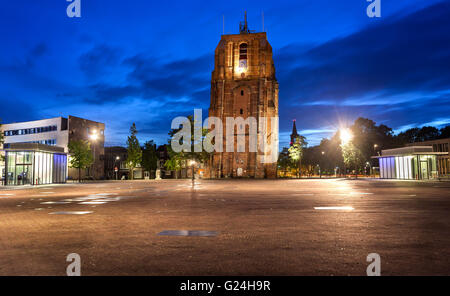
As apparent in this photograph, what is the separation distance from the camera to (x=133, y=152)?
235 ft

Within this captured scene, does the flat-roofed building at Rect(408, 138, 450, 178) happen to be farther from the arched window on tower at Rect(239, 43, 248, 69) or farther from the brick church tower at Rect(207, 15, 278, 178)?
the arched window on tower at Rect(239, 43, 248, 69)

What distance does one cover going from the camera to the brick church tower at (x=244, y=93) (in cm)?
6669

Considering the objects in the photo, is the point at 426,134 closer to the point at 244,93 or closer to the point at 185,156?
the point at 244,93

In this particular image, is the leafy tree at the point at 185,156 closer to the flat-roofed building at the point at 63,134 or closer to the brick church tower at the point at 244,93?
the brick church tower at the point at 244,93

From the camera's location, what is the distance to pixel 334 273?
12.9 feet

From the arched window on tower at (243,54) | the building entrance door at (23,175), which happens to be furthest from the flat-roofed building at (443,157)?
the building entrance door at (23,175)

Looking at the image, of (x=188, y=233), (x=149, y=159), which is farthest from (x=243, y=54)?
(x=188, y=233)

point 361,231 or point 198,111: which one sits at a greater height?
point 198,111

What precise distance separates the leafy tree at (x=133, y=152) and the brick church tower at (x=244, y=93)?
59.0 feet

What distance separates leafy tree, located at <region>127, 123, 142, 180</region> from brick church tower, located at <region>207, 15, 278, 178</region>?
18.0 metres
